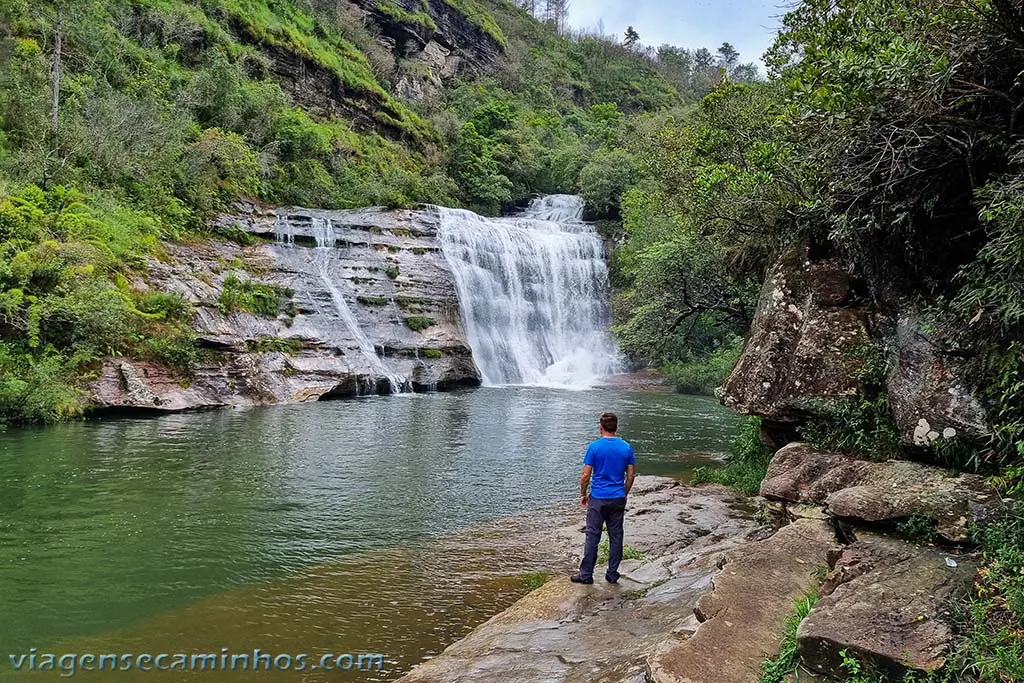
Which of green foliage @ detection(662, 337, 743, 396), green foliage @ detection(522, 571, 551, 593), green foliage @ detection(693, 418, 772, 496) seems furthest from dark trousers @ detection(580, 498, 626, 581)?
green foliage @ detection(662, 337, 743, 396)

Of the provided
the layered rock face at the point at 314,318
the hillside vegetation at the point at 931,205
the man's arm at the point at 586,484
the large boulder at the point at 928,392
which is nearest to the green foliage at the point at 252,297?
the layered rock face at the point at 314,318

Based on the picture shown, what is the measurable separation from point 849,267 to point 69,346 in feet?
59.1

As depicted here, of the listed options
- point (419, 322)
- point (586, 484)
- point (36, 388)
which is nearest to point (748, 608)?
point (586, 484)

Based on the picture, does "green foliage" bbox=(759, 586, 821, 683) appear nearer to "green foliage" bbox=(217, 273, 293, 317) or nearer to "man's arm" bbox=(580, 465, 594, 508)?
"man's arm" bbox=(580, 465, 594, 508)

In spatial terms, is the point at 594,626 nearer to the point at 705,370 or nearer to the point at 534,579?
the point at 534,579

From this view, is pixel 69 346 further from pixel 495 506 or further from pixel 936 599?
pixel 936 599

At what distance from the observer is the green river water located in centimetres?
570

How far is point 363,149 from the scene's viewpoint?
40000mm

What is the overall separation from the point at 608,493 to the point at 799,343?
3241mm

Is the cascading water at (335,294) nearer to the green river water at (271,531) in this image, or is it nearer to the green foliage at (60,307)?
the green foliage at (60,307)

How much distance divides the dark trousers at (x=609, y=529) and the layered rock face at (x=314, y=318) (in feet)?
51.1

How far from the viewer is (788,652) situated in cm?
359

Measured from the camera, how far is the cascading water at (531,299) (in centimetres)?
3094

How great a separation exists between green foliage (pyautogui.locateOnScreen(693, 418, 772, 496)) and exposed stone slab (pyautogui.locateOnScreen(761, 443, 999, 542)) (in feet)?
12.9
